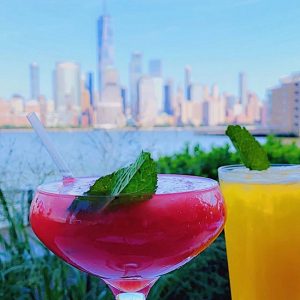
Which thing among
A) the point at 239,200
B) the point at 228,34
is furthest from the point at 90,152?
the point at 228,34

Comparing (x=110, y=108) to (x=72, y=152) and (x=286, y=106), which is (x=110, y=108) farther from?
(x=286, y=106)

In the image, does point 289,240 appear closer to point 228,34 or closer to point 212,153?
point 212,153

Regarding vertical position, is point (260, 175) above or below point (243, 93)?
below

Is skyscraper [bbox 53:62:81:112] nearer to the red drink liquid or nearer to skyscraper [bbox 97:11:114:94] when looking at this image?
skyscraper [bbox 97:11:114:94]

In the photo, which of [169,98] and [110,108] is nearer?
[110,108]

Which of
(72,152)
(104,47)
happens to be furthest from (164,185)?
(104,47)

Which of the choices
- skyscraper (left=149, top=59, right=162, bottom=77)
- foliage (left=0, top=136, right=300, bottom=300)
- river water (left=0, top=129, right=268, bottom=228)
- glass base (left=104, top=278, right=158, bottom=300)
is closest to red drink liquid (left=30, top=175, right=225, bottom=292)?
glass base (left=104, top=278, right=158, bottom=300)
